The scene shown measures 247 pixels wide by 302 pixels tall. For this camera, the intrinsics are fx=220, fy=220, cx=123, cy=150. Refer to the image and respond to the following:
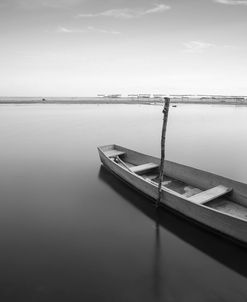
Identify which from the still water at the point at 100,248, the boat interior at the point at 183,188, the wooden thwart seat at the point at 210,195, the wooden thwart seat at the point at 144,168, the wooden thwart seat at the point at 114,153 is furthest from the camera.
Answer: the wooden thwart seat at the point at 114,153

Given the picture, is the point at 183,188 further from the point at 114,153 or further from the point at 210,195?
the point at 114,153

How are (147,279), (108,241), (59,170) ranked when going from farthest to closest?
1. (59,170)
2. (108,241)
3. (147,279)

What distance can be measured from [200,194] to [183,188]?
186 cm

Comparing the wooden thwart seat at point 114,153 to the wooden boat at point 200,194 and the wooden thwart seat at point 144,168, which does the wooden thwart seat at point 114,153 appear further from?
the wooden thwart seat at point 144,168


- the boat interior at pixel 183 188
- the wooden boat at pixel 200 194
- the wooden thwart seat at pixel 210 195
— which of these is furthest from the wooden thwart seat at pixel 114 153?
the wooden thwart seat at pixel 210 195

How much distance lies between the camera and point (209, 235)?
27.0 ft

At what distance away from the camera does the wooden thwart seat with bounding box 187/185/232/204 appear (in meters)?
8.74

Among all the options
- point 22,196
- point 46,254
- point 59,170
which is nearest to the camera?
point 46,254

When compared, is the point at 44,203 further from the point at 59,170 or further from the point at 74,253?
the point at 59,170

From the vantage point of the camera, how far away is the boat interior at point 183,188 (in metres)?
8.87

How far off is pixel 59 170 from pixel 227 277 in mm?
11943

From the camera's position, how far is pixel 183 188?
11156 mm

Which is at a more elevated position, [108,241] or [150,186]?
[150,186]

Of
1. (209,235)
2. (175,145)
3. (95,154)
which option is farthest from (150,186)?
(175,145)
